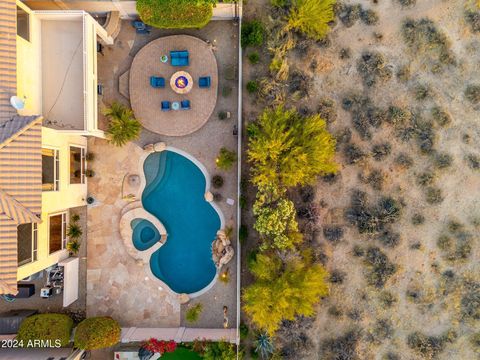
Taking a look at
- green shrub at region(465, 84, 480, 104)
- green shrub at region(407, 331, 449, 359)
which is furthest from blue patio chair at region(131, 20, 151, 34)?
green shrub at region(407, 331, 449, 359)

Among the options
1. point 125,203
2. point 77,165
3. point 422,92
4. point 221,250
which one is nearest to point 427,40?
point 422,92

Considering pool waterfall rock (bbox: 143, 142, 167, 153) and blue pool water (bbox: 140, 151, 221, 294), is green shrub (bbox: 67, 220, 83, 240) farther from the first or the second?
pool waterfall rock (bbox: 143, 142, 167, 153)

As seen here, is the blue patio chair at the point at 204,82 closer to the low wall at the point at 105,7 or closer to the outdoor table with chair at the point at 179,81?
the outdoor table with chair at the point at 179,81

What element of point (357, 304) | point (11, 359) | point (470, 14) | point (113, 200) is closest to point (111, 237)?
point (113, 200)

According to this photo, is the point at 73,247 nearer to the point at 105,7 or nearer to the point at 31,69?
the point at 31,69

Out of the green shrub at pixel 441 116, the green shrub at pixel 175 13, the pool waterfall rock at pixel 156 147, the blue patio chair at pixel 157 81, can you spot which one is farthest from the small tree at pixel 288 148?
the green shrub at pixel 441 116

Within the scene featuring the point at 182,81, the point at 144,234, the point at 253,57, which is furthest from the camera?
the point at 144,234
